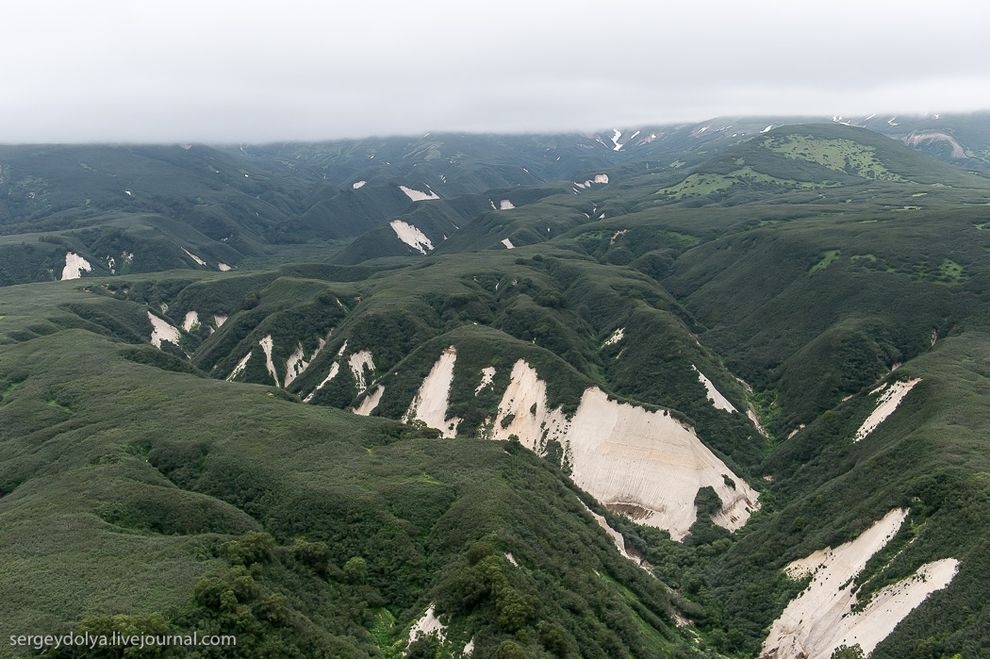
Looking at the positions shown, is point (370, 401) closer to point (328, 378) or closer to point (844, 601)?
point (328, 378)

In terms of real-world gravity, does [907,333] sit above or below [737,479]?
above

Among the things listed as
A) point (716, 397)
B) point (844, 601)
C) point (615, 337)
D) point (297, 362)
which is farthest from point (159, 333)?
point (844, 601)

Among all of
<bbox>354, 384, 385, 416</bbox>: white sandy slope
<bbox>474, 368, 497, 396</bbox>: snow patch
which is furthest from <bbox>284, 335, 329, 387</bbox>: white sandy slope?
<bbox>474, 368, 497, 396</bbox>: snow patch

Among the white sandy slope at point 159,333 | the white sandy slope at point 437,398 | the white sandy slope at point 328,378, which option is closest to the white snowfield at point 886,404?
the white sandy slope at point 437,398

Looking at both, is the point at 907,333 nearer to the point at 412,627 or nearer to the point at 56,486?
the point at 412,627

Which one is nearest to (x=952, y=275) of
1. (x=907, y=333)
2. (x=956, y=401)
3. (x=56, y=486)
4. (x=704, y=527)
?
(x=907, y=333)

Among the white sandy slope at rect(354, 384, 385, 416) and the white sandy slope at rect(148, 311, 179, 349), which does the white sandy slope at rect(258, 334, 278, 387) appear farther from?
the white sandy slope at rect(148, 311, 179, 349)
